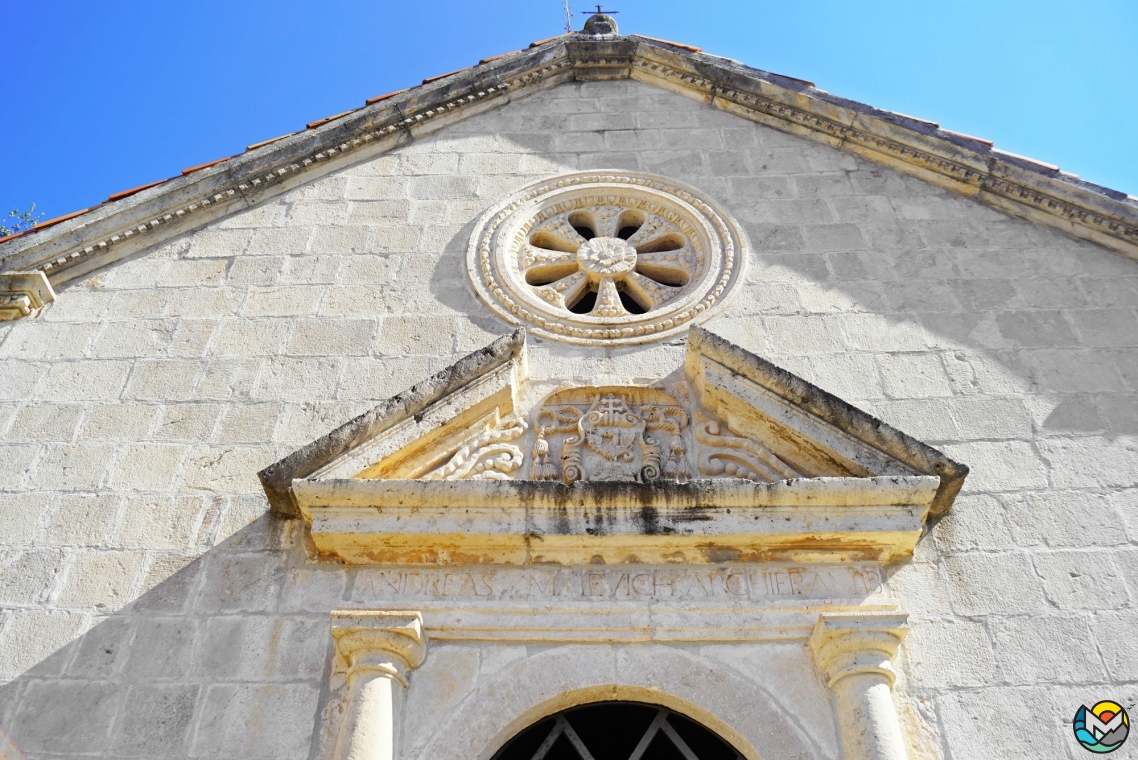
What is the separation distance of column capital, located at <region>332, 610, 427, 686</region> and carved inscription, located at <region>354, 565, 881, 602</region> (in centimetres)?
21

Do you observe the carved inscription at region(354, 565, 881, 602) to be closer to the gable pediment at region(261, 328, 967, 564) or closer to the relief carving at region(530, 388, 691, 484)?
the gable pediment at region(261, 328, 967, 564)

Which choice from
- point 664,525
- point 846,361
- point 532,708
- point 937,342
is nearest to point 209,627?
point 532,708

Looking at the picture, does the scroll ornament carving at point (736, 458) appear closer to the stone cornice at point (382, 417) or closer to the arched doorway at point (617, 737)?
the stone cornice at point (382, 417)

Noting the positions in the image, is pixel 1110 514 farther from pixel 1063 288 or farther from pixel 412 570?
pixel 412 570

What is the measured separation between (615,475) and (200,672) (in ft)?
6.77

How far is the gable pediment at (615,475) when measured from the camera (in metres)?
4.50

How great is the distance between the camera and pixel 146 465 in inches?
199

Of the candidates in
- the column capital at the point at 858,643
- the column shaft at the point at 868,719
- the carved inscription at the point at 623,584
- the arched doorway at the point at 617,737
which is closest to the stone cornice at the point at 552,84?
the carved inscription at the point at 623,584

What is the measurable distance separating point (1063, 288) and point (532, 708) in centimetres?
400

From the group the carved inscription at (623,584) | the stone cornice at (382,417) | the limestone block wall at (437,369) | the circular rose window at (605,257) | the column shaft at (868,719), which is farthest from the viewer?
the circular rose window at (605,257)

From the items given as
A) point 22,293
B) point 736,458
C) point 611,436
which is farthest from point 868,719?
point 22,293

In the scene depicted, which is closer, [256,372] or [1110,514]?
[1110,514]

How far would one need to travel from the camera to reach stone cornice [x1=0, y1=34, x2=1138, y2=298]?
614cm

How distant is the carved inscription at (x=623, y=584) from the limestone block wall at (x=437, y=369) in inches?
7.6
